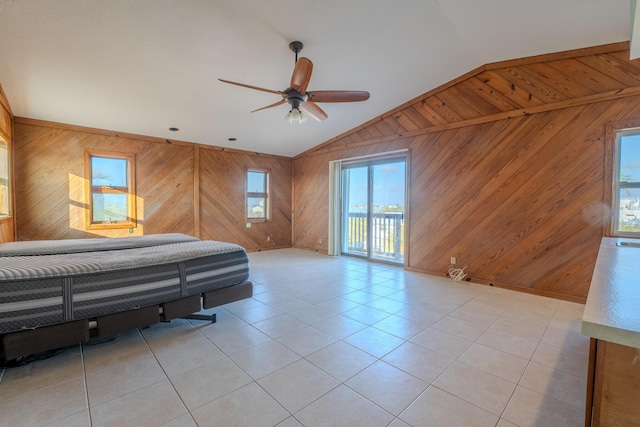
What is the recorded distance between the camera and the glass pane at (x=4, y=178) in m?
3.70

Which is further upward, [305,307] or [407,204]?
[407,204]

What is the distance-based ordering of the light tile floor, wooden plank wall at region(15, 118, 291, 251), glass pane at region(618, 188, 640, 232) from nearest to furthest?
the light tile floor → glass pane at region(618, 188, 640, 232) → wooden plank wall at region(15, 118, 291, 251)

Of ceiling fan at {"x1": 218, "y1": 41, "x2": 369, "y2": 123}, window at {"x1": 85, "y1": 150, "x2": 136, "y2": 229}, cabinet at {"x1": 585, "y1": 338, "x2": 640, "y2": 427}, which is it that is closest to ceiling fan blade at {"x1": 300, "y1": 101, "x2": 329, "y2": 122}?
ceiling fan at {"x1": 218, "y1": 41, "x2": 369, "y2": 123}

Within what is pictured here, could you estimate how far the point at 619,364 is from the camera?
2.42 ft

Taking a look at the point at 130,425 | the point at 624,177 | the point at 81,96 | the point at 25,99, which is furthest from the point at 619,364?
the point at 25,99

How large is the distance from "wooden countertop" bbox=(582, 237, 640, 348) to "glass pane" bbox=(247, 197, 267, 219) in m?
6.12

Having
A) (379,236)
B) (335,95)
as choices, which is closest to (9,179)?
(335,95)

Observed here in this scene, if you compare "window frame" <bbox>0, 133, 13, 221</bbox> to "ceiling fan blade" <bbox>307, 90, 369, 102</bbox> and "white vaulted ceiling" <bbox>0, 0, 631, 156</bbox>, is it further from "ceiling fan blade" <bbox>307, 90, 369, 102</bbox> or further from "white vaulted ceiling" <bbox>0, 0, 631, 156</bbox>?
"ceiling fan blade" <bbox>307, 90, 369, 102</bbox>

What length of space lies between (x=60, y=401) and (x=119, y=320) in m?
0.56

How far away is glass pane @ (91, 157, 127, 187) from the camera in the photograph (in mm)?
4781

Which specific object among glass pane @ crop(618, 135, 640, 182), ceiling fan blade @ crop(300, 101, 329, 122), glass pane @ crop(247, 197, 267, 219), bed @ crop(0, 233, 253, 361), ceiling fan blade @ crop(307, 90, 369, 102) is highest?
ceiling fan blade @ crop(307, 90, 369, 102)

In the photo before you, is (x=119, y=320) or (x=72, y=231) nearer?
(x=119, y=320)

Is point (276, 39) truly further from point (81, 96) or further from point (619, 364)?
point (619, 364)

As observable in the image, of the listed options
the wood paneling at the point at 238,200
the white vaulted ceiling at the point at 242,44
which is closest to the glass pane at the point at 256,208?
the wood paneling at the point at 238,200
